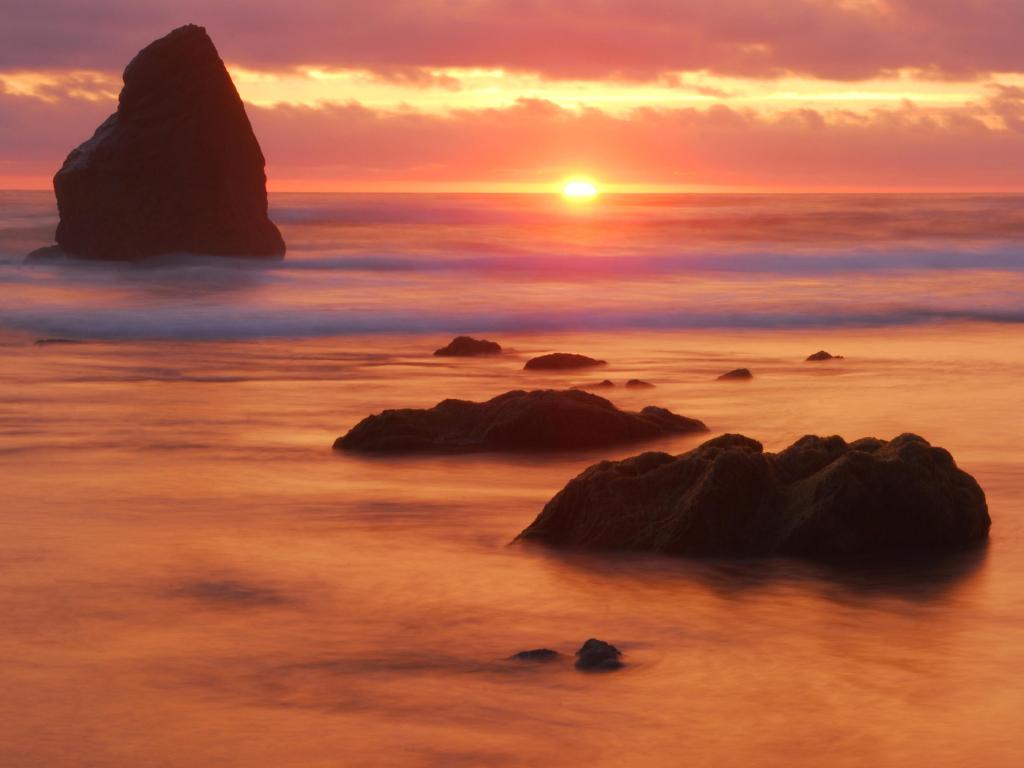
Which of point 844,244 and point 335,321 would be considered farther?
point 844,244

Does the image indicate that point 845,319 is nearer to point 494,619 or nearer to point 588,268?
point 588,268

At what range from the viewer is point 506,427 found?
1345 cm

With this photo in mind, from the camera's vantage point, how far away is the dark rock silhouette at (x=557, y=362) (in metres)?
21.8

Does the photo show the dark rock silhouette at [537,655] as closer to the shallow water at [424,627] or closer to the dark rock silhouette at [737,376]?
the shallow water at [424,627]

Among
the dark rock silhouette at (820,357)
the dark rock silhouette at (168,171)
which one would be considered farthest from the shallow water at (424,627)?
the dark rock silhouette at (168,171)

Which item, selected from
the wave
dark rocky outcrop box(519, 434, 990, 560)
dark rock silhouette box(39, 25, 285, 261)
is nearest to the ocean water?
dark rocky outcrop box(519, 434, 990, 560)

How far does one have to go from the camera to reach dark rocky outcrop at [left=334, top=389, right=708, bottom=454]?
1342 cm

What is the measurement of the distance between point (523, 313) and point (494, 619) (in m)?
27.8

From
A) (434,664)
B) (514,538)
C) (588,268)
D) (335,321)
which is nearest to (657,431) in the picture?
(514,538)

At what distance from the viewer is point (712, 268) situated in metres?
52.2

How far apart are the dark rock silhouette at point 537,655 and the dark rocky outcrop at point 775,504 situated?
6.84ft

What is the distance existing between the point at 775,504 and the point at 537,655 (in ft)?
8.93

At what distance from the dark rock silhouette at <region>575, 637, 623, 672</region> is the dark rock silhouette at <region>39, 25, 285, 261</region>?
44.8 m

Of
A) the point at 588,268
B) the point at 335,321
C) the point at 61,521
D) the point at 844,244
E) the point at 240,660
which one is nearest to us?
the point at 240,660
